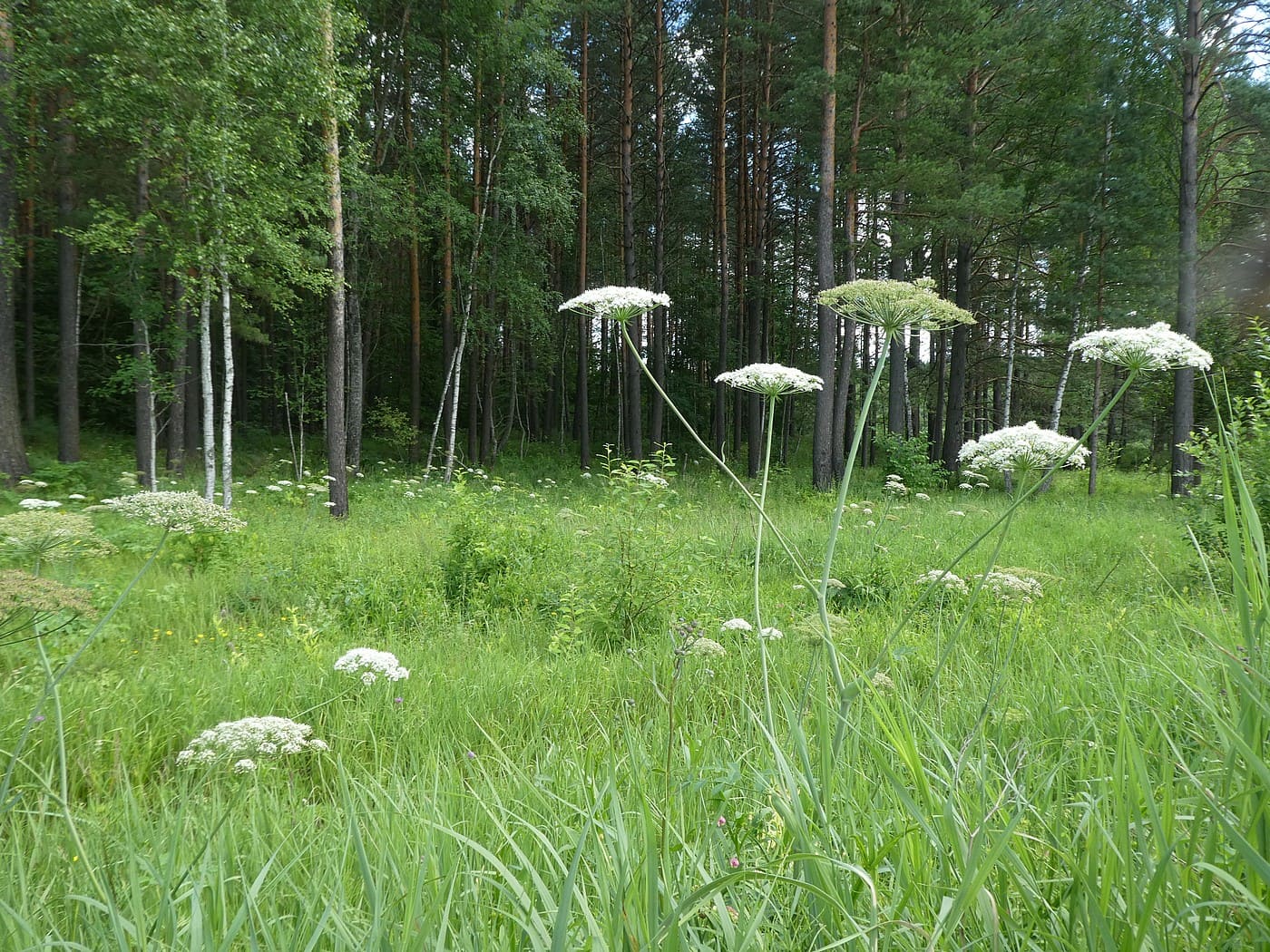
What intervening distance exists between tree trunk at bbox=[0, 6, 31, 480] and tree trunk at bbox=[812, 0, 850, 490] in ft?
46.6

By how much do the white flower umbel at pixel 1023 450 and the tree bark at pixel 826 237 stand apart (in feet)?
37.1

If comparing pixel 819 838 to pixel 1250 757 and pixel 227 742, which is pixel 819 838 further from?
pixel 227 742

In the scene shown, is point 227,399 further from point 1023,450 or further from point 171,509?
point 1023,450

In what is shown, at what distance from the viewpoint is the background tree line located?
977 cm

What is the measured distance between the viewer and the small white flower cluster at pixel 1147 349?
72.0 inches

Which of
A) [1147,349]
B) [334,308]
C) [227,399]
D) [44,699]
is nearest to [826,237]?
[334,308]

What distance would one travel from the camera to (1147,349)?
6.07 ft

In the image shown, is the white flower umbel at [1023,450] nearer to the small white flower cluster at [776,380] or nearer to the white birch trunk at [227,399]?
the small white flower cluster at [776,380]

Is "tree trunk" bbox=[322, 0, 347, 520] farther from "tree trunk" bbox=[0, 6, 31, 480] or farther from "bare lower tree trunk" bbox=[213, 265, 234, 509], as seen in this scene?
"tree trunk" bbox=[0, 6, 31, 480]

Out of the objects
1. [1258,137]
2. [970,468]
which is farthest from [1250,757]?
[1258,137]

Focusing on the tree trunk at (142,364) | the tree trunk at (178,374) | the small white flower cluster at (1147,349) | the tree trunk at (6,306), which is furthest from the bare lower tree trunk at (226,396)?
the small white flower cluster at (1147,349)

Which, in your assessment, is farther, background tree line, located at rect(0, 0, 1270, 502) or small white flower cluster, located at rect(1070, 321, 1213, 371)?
background tree line, located at rect(0, 0, 1270, 502)

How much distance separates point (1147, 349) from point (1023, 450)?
1.41 feet

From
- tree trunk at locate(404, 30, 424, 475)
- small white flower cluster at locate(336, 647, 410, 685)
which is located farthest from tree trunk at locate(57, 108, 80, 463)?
small white flower cluster at locate(336, 647, 410, 685)
